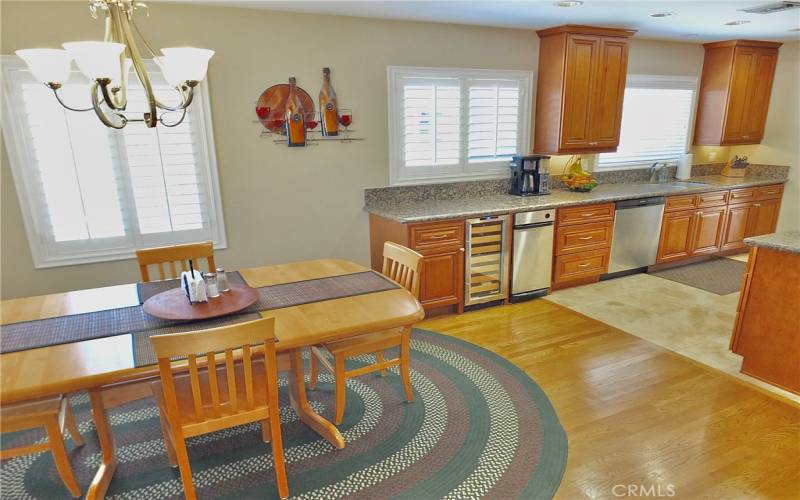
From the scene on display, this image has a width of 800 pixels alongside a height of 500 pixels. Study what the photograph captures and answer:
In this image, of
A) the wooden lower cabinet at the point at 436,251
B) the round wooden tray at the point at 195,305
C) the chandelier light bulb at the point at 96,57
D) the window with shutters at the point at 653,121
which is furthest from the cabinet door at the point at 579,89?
the chandelier light bulb at the point at 96,57

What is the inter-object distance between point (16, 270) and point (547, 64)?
4624mm

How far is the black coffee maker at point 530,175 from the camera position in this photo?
14.6ft

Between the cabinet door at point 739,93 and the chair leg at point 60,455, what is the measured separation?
21.6ft

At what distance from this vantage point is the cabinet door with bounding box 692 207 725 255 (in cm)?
510

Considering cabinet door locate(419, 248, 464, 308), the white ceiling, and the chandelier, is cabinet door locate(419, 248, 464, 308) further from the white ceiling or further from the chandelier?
the chandelier

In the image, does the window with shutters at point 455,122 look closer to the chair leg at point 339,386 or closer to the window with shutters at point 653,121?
the window with shutters at point 653,121

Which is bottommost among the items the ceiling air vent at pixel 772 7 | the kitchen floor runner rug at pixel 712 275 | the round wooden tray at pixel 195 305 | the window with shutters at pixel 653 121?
the kitchen floor runner rug at pixel 712 275

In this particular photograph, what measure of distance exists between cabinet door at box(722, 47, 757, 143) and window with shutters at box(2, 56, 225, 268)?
559 cm

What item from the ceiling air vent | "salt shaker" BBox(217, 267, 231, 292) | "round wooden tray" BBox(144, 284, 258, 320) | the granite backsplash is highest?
the ceiling air vent

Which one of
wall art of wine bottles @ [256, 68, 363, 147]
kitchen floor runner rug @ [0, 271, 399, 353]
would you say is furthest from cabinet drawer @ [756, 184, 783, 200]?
kitchen floor runner rug @ [0, 271, 399, 353]

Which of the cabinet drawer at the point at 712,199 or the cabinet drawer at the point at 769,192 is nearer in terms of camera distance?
the cabinet drawer at the point at 712,199

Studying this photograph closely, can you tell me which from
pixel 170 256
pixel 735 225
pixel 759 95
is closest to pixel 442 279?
pixel 170 256

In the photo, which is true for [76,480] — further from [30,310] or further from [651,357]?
[651,357]

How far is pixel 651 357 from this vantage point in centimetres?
321
